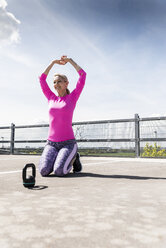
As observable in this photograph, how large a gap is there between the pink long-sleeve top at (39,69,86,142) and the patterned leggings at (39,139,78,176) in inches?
3.7

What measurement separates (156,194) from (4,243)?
1.39 metres

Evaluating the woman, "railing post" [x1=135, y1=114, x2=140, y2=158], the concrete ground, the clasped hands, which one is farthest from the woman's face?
"railing post" [x1=135, y1=114, x2=140, y2=158]

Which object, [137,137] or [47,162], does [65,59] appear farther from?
[137,137]

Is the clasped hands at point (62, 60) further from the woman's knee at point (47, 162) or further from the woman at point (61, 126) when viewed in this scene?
the woman's knee at point (47, 162)

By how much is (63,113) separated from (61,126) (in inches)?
7.7

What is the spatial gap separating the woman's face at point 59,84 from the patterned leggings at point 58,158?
0.82 meters

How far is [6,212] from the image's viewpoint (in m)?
1.52

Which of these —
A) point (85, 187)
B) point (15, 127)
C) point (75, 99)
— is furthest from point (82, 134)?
point (85, 187)

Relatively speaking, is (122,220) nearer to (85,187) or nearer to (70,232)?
(70,232)

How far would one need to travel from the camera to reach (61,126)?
3.68 meters

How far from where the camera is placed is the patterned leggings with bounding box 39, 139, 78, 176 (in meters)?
3.29

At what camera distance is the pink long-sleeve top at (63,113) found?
3.68 meters

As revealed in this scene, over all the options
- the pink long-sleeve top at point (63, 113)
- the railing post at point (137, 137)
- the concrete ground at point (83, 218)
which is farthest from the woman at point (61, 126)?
the railing post at point (137, 137)

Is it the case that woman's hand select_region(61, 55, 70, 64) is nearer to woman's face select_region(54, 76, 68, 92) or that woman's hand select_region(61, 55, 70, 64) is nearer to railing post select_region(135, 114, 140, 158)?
woman's face select_region(54, 76, 68, 92)
